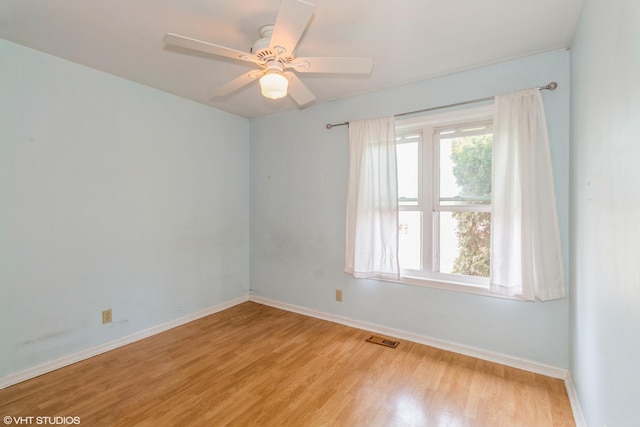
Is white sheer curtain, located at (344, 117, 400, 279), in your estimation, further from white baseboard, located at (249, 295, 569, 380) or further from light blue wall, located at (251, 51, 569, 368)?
white baseboard, located at (249, 295, 569, 380)

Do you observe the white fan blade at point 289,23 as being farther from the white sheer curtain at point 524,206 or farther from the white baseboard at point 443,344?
the white baseboard at point 443,344

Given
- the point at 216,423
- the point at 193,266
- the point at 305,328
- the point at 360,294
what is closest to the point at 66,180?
the point at 193,266

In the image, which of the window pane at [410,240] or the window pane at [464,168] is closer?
the window pane at [464,168]

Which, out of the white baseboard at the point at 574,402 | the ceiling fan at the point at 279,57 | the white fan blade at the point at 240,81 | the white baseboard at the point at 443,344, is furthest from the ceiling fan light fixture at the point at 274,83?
the white baseboard at the point at 574,402

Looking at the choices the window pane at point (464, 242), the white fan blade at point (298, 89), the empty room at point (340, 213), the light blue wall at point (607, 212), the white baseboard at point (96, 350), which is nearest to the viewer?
the light blue wall at point (607, 212)

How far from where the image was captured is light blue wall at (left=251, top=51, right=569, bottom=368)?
2270mm

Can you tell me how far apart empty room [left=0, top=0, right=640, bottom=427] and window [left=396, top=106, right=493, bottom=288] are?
0.02 metres

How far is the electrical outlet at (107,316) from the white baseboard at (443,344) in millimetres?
1792

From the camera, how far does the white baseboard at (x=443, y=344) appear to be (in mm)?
2287

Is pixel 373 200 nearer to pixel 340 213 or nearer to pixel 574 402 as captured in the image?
pixel 340 213

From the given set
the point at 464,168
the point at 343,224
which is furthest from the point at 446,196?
the point at 343,224

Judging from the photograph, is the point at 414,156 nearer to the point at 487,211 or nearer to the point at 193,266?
the point at 487,211

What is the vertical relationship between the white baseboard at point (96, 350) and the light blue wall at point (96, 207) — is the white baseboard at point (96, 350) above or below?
below

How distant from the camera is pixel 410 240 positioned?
9.82ft
